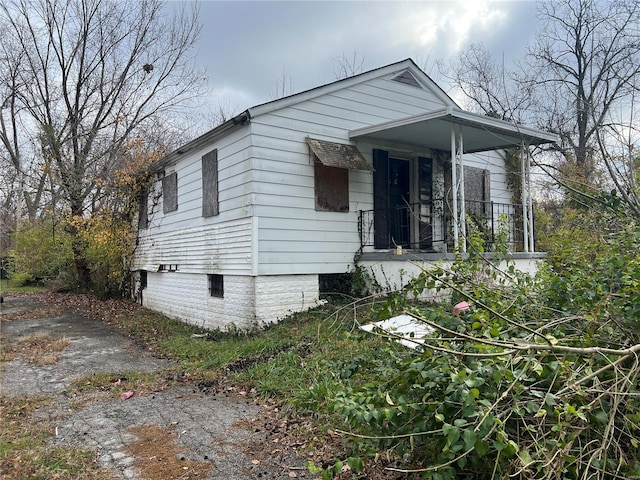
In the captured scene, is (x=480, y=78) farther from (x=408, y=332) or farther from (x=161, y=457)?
(x=161, y=457)

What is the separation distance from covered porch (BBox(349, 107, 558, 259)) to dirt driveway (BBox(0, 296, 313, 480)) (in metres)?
4.43

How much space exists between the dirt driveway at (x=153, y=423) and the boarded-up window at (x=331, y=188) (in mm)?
3850

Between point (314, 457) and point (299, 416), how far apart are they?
0.78 meters

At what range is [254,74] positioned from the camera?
19938 millimetres

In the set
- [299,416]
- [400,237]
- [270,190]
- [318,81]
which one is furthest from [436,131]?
[318,81]

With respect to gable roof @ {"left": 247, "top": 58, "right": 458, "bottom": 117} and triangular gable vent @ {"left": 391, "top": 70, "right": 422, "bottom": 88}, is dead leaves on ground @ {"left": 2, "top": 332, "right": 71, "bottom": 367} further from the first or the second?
triangular gable vent @ {"left": 391, "top": 70, "right": 422, "bottom": 88}

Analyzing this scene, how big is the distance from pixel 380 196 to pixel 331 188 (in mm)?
1279

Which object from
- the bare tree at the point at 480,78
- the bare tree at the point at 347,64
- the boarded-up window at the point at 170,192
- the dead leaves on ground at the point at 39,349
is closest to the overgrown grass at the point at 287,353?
the dead leaves on ground at the point at 39,349

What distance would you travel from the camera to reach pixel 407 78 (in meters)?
9.68

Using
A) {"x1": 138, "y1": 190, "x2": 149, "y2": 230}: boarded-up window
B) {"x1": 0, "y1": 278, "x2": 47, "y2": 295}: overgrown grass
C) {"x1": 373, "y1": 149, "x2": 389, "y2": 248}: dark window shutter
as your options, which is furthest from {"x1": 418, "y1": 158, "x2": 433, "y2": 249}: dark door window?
{"x1": 0, "y1": 278, "x2": 47, "y2": 295}: overgrown grass

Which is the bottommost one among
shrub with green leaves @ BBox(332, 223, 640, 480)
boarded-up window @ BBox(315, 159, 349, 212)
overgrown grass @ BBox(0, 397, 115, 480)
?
overgrown grass @ BBox(0, 397, 115, 480)

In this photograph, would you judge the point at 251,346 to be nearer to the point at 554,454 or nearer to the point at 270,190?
the point at 270,190

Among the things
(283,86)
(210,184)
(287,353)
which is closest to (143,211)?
(210,184)

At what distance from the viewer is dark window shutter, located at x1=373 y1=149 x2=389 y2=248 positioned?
346 inches
